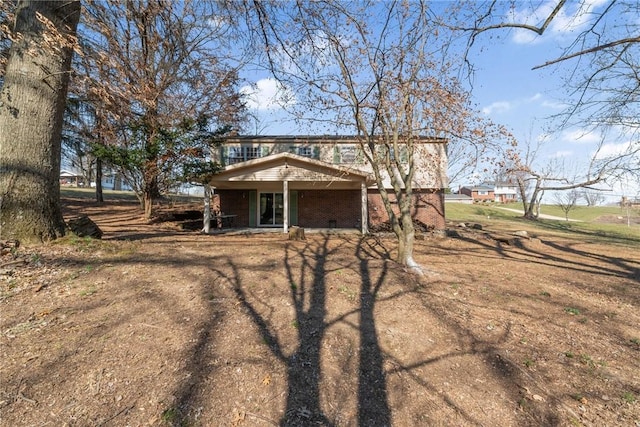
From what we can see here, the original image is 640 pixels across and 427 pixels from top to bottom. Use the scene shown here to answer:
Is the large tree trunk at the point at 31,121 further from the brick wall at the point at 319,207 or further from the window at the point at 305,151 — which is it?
the window at the point at 305,151

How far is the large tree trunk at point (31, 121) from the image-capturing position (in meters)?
4.74

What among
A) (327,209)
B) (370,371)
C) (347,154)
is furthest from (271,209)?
(370,371)

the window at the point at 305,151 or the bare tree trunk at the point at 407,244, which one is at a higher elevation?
the window at the point at 305,151

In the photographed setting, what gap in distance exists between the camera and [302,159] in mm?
13016

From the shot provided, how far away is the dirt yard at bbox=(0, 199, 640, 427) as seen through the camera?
8.85 feet

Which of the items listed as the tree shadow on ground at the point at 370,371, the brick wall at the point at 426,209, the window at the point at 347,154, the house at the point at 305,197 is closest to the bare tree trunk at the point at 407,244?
the tree shadow on ground at the point at 370,371

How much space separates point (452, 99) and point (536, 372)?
5.99 metres

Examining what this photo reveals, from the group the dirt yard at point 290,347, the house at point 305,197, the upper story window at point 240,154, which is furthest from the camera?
the upper story window at point 240,154

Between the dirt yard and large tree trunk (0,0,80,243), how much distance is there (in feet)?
1.60

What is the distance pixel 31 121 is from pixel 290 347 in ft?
17.1

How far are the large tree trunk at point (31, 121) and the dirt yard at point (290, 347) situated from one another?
1.60 feet

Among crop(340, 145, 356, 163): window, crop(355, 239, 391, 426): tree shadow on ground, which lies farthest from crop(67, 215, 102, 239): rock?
crop(340, 145, 356, 163): window

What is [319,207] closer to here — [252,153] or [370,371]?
[252,153]

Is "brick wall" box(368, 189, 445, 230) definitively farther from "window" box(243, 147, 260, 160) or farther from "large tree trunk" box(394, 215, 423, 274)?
"large tree trunk" box(394, 215, 423, 274)
